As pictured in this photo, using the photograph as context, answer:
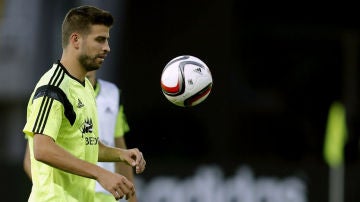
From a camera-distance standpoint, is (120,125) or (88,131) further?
(120,125)

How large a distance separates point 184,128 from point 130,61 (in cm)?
84

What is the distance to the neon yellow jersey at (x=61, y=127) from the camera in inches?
184

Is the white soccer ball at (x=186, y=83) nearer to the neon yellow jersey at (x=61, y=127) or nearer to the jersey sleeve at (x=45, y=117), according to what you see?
the neon yellow jersey at (x=61, y=127)

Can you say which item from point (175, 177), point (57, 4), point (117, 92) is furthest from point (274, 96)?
point (117, 92)

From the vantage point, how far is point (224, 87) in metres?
9.71

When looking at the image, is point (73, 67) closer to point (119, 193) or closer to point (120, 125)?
point (119, 193)

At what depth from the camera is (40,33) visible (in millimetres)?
9125

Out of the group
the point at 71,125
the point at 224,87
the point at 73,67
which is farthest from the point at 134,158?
the point at 224,87

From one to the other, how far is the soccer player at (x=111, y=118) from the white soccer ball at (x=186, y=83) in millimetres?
946

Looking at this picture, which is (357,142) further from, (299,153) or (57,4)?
(57,4)

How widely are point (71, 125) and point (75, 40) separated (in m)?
0.44

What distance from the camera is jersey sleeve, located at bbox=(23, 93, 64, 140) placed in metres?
4.62

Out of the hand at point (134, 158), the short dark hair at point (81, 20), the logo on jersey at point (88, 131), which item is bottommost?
the hand at point (134, 158)

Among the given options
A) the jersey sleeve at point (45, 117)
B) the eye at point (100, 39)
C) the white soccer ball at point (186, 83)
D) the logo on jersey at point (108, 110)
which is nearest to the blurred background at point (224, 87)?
the logo on jersey at point (108, 110)
